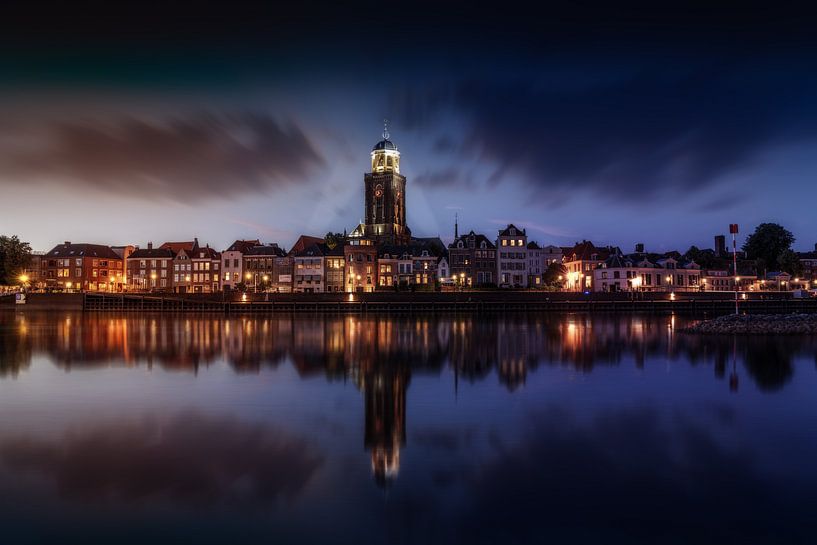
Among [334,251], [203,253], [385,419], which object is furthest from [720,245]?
[385,419]

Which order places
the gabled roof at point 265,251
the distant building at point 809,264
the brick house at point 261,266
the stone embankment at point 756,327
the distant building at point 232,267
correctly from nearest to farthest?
the stone embankment at point 756,327
the brick house at point 261,266
the gabled roof at point 265,251
the distant building at point 232,267
the distant building at point 809,264

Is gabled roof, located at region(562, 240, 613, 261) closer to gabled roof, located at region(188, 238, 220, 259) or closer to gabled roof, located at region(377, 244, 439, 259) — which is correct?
gabled roof, located at region(377, 244, 439, 259)

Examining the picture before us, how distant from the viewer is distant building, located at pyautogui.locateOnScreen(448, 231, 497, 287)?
254ft

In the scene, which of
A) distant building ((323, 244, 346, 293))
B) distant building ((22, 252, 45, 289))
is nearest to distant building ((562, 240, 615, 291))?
distant building ((323, 244, 346, 293))

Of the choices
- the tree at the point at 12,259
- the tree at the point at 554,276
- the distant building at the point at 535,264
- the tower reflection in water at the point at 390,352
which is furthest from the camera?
the distant building at the point at 535,264

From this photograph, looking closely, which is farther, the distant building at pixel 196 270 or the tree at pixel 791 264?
the tree at pixel 791 264

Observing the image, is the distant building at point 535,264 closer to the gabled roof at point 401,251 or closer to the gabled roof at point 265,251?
the gabled roof at point 401,251

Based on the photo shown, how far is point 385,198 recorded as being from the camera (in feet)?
320

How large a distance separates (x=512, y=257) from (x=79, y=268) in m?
64.4

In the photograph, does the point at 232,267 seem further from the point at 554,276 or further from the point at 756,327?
the point at 756,327

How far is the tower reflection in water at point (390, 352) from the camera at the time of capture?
738 inches

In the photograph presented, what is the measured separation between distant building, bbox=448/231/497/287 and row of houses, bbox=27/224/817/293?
0.13 meters

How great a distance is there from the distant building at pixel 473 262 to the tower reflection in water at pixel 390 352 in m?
34.7

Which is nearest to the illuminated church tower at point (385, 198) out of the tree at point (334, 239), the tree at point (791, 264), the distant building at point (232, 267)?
the tree at point (334, 239)
